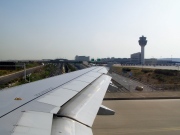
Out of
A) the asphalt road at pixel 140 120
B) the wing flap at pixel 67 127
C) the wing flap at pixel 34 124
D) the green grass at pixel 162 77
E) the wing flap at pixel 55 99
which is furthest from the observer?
the green grass at pixel 162 77

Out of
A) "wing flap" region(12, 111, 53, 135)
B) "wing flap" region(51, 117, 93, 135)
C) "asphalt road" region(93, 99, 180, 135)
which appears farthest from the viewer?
"asphalt road" region(93, 99, 180, 135)

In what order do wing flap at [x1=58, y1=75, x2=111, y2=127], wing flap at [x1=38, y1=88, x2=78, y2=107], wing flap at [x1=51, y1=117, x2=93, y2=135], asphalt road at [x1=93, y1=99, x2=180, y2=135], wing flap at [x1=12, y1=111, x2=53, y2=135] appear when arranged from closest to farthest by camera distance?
1. wing flap at [x1=12, y1=111, x2=53, y2=135]
2. wing flap at [x1=51, y1=117, x2=93, y2=135]
3. wing flap at [x1=58, y1=75, x2=111, y2=127]
4. wing flap at [x1=38, y1=88, x2=78, y2=107]
5. asphalt road at [x1=93, y1=99, x2=180, y2=135]

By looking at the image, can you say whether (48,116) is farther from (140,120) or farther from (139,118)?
(139,118)

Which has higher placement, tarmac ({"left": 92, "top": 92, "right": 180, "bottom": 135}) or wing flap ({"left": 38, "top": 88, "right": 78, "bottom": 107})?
wing flap ({"left": 38, "top": 88, "right": 78, "bottom": 107})

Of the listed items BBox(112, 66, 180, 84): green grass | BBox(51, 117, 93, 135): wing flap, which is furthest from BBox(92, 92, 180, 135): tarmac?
BBox(112, 66, 180, 84): green grass

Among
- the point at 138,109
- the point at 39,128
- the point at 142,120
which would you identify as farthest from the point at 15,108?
the point at 138,109

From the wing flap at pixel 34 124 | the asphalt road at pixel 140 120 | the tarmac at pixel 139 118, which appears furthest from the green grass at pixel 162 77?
the wing flap at pixel 34 124

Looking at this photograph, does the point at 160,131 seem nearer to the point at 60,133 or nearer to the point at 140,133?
the point at 140,133

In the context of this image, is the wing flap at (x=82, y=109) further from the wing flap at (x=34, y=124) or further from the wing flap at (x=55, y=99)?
the wing flap at (x=34, y=124)

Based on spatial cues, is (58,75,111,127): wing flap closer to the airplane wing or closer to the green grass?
the airplane wing
